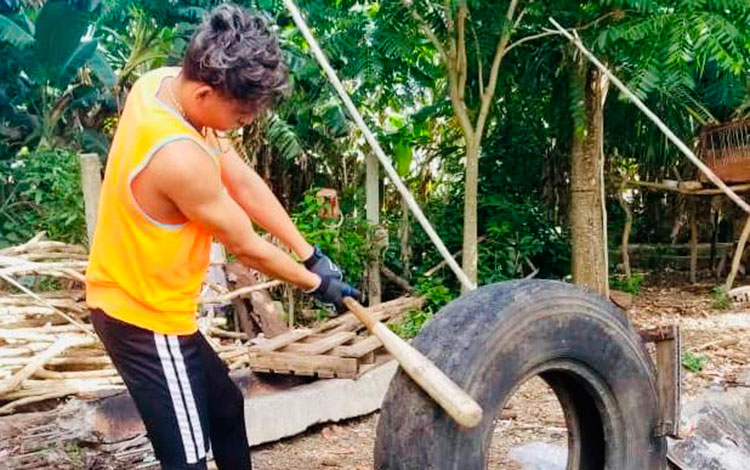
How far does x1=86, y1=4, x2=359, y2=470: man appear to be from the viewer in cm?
176

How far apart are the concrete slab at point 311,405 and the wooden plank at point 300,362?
0.10 meters

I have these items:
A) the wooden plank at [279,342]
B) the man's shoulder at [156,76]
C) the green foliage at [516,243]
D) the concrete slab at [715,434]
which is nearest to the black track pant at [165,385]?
the man's shoulder at [156,76]

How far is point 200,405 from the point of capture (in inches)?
79.3

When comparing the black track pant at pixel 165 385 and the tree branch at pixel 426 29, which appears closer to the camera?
the black track pant at pixel 165 385

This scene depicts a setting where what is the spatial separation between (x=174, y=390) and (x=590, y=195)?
4681 mm

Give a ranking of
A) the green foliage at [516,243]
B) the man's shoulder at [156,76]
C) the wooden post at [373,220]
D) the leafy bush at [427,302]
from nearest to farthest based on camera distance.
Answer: the man's shoulder at [156,76]
the leafy bush at [427,302]
the wooden post at [373,220]
the green foliage at [516,243]

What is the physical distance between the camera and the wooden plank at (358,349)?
4165mm

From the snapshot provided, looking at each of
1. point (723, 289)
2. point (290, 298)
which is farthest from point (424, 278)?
point (723, 289)

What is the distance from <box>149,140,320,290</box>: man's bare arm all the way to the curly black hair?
182mm

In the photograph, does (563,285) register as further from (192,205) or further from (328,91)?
(328,91)

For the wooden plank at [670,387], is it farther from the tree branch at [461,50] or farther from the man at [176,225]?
the tree branch at [461,50]

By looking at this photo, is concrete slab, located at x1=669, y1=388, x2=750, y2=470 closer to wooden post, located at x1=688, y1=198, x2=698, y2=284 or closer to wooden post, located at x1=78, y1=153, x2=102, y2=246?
wooden post, located at x1=78, y1=153, x2=102, y2=246

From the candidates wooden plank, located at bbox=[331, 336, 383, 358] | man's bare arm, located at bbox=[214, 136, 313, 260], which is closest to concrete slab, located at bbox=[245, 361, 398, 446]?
wooden plank, located at bbox=[331, 336, 383, 358]

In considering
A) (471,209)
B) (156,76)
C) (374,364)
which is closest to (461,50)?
(471,209)
